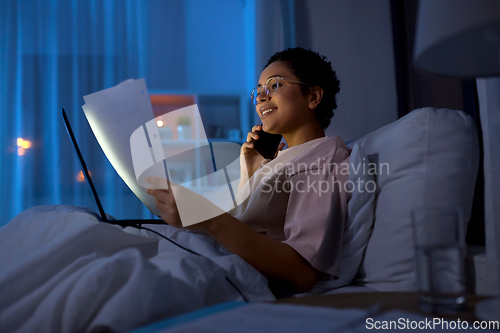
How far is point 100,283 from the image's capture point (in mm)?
424

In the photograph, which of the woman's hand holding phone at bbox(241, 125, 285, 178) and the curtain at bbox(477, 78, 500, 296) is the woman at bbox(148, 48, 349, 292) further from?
the curtain at bbox(477, 78, 500, 296)

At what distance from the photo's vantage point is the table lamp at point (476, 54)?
446 millimetres

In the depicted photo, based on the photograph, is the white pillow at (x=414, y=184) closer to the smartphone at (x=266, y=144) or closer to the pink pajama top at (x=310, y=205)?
the pink pajama top at (x=310, y=205)

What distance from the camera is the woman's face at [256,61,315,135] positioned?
1.23 meters

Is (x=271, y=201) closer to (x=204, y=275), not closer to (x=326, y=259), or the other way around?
(x=326, y=259)

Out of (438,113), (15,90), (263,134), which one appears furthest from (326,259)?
(15,90)

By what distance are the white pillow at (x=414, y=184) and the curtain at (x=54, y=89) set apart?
2157 mm

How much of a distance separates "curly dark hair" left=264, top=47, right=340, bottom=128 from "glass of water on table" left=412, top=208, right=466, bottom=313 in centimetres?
90

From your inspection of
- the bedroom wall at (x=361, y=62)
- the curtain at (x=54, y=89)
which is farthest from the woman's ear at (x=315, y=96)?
the curtain at (x=54, y=89)

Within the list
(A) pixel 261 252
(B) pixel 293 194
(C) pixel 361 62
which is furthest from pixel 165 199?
(C) pixel 361 62

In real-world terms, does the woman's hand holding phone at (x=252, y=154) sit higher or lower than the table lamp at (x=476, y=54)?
lower

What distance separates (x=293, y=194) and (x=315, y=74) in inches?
23.5

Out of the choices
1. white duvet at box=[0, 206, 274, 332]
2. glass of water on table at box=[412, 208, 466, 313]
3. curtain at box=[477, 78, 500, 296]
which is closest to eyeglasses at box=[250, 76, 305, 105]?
curtain at box=[477, 78, 500, 296]

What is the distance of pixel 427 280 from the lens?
0.40m
